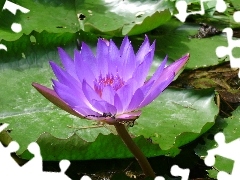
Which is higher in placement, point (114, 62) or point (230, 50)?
point (114, 62)

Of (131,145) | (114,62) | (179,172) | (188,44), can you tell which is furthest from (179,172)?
(188,44)

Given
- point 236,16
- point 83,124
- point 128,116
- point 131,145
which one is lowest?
point 236,16

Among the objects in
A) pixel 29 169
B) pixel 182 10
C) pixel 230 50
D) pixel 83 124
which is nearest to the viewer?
pixel 29 169

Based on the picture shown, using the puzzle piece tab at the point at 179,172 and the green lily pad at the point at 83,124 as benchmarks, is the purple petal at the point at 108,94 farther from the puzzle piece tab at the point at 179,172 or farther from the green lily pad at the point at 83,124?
the puzzle piece tab at the point at 179,172

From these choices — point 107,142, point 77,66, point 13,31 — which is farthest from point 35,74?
point 77,66

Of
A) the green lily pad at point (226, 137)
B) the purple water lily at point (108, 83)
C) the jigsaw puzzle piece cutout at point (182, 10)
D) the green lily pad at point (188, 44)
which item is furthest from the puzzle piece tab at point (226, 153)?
the jigsaw puzzle piece cutout at point (182, 10)

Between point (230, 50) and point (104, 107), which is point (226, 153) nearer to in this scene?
point (104, 107)

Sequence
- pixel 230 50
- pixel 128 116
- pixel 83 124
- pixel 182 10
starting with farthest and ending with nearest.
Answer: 1. pixel 182 10
2. pixel 230 50
3. pixel 83 124
4. pixel 128 116
